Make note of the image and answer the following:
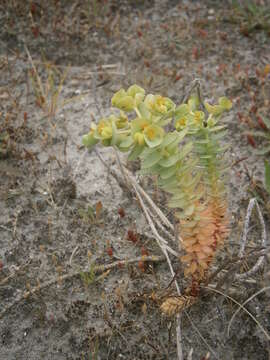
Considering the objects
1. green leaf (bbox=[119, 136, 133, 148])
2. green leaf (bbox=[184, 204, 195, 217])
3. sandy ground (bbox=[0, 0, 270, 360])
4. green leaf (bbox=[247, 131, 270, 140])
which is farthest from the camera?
green leaf (bbox=[247, 131, 270, 140])

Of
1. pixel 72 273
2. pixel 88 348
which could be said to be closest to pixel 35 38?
pixel 72 273

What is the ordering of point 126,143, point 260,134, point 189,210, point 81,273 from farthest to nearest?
1. point 260,134
2. point 81,273
3. point 189,210
4. point 126,143

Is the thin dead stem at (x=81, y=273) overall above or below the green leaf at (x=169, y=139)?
below

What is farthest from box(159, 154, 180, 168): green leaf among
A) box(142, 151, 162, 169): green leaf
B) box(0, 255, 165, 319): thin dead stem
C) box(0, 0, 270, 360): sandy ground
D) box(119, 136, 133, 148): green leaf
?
box(0, 255, 165, 319): thin dead stem

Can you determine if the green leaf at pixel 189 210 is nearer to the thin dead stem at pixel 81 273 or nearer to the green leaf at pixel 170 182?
the green leaf at pixel 170 182

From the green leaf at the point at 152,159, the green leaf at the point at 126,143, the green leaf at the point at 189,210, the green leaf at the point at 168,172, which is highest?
the green leaf at the point at 126,143

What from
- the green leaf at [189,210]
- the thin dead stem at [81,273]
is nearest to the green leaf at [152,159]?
the green leaf at [189,210]

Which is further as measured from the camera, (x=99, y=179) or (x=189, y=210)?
(x=99, y=179)

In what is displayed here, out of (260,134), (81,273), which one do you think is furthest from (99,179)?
(260,134)

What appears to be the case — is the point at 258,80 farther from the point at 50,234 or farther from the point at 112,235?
the point at 50,234

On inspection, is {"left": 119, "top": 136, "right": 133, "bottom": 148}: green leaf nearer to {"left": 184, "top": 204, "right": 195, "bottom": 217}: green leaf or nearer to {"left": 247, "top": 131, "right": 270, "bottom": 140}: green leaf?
{"left": 184, "top": 204, "right": 195, "bottom": 217}: green leaf

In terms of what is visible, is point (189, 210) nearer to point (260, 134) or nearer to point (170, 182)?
point (170, 182)

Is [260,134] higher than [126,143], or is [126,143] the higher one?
[126,143]
